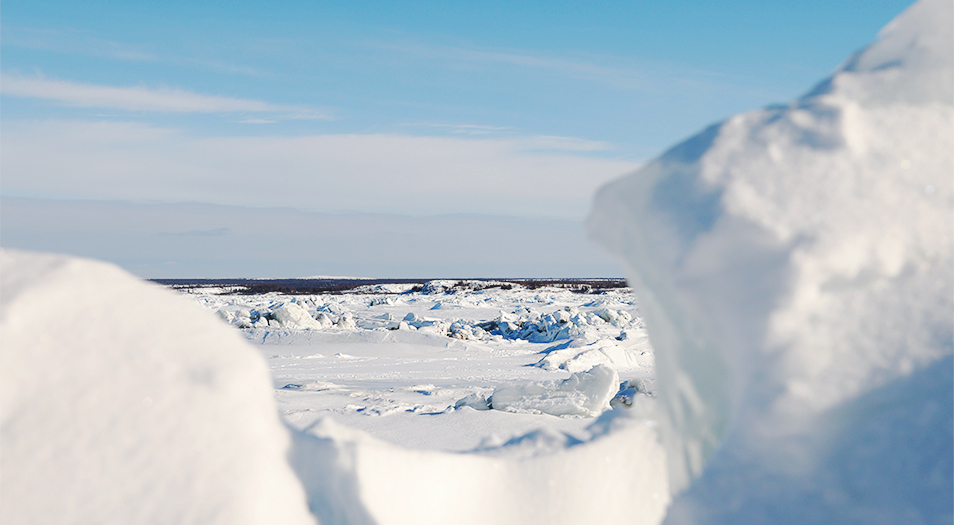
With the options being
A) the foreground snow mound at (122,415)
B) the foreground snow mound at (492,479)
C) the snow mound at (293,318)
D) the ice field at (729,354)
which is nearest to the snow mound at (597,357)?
the snow mound at (293,318)

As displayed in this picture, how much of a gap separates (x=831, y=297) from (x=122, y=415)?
168 cm

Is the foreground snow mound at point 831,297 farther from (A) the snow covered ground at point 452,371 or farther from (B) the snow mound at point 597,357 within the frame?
(B) the snow mound at point 597,357

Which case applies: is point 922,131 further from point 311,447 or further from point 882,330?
point 311,447

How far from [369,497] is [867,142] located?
1579mm

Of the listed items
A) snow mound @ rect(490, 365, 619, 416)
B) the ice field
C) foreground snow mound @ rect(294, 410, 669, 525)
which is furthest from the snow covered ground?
the ice field

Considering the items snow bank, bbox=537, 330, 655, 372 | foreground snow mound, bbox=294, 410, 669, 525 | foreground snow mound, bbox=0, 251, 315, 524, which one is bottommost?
snow bank, bbox=537, 330, 655, 372

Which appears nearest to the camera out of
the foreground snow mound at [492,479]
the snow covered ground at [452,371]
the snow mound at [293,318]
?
the foreground snow mound at [492,479]

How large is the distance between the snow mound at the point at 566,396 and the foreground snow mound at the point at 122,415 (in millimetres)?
3452

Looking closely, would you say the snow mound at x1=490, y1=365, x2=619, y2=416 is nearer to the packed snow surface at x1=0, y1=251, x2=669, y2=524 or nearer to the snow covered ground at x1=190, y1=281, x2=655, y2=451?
the snow covered ground at x1=190, y1=281, x2=655, y2=451

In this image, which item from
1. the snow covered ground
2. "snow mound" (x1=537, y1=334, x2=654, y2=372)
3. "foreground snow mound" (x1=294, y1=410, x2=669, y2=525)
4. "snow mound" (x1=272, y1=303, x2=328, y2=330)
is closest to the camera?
"foreground snow mound" (x1=294, y1=410, x2=669, y2=525)

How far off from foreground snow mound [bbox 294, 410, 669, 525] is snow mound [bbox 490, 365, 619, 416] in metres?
2.64

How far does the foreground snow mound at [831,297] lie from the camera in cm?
151

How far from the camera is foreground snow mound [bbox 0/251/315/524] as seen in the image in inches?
57.0

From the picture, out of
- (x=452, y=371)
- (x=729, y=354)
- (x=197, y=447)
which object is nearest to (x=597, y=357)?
(x=452, y=371)
